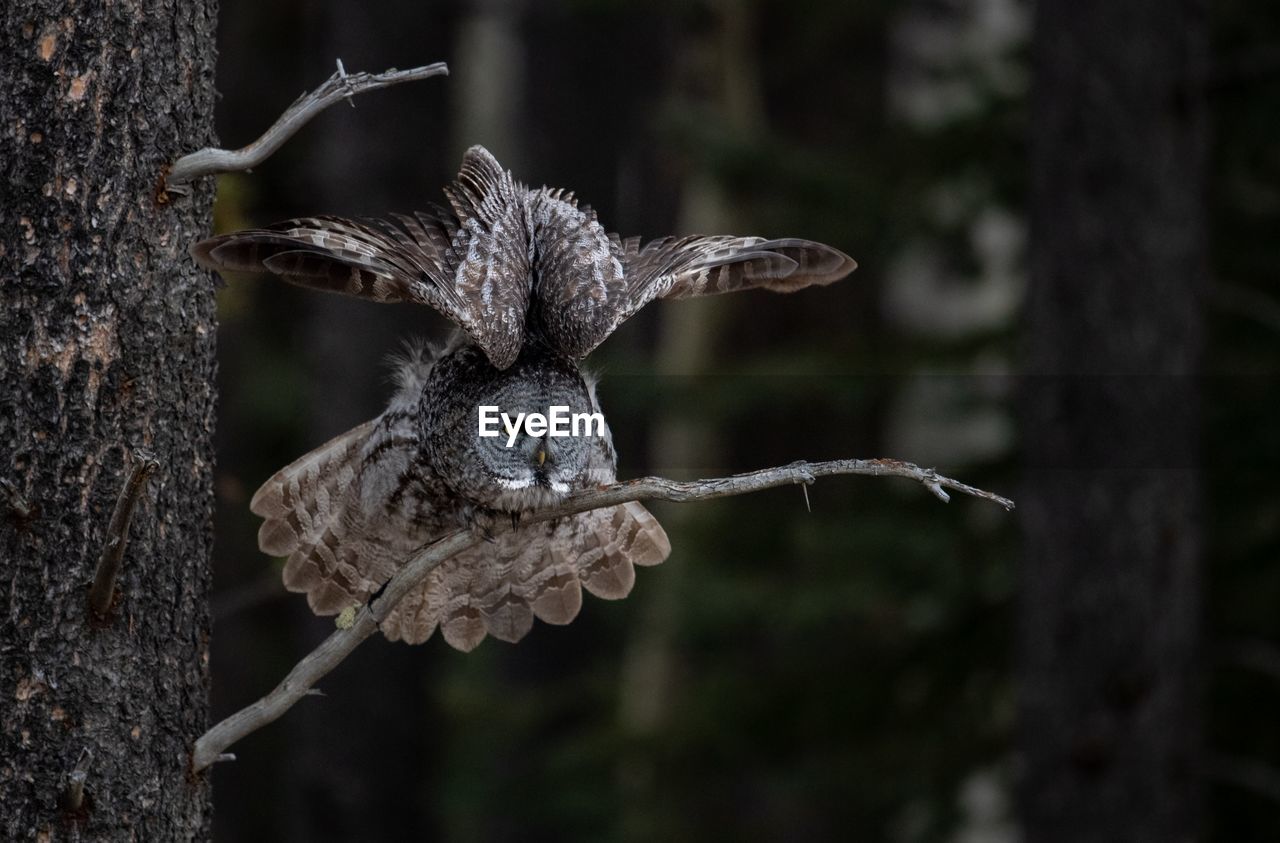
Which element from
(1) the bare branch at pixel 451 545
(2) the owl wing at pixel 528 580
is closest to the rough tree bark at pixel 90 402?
(1) the bare branch at pixel 451 545

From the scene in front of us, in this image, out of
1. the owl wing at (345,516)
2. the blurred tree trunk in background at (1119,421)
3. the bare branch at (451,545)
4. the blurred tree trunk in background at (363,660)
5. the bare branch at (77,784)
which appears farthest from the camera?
the blurred tree trunk in background at (363,660)

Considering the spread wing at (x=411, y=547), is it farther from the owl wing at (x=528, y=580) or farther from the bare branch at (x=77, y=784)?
the bare branch at (x=77, y=784)

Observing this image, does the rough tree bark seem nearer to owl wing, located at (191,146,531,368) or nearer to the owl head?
owl wing, located at (191,146,531,368)

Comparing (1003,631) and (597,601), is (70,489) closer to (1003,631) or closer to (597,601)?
(1003,631)

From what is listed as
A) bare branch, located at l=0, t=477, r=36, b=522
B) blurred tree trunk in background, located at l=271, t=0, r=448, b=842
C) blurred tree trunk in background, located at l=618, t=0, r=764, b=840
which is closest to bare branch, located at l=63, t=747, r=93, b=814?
bare branch, located at l=0, t=477, r=36, b=522

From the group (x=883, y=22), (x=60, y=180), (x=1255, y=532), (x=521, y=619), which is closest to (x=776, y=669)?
(x=1255, y=532)

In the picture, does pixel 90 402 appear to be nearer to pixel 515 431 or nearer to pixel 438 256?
pixel 438 256

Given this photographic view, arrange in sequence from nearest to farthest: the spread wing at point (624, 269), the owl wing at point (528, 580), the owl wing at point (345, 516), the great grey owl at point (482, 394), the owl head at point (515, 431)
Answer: the great grey owl at point (482, 394), the spread wing at point (624, 269), the owl head at point (515, 431), the owl wing at point (345, 516), the owl wing at point (528, 580)
